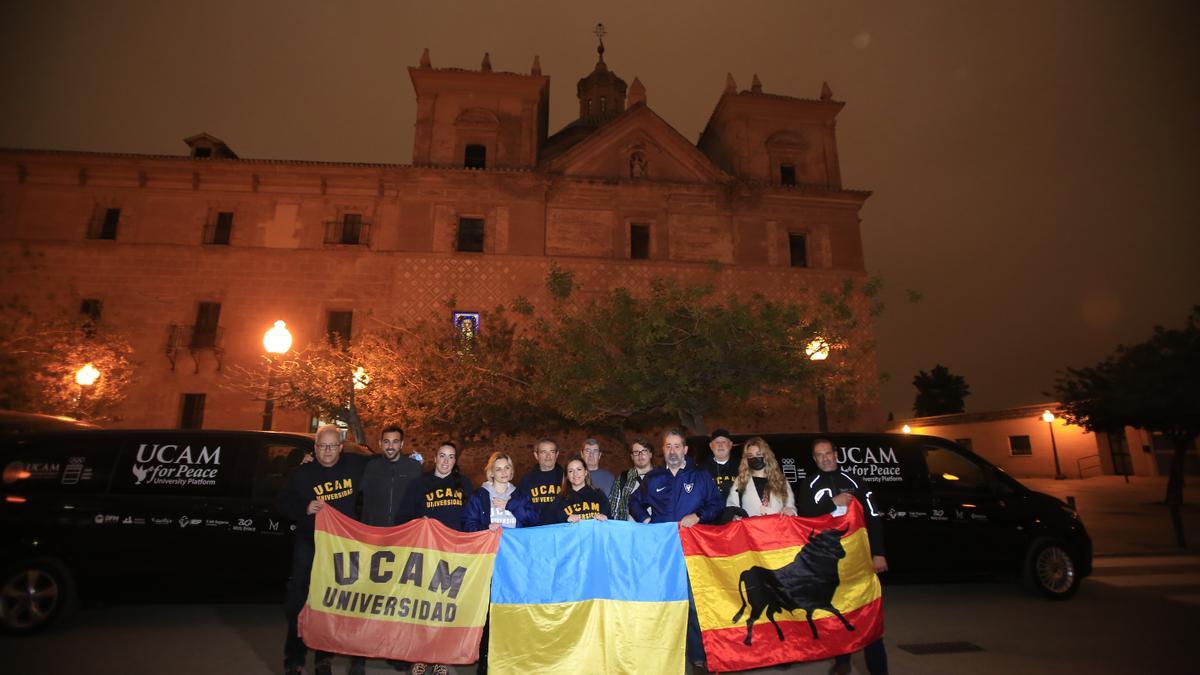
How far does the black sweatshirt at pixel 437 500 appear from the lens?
5.21 metres

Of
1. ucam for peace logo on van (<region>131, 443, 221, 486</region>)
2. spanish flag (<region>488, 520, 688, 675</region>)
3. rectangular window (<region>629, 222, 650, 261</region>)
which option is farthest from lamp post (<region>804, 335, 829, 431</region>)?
rectangular window (<region>629, 222, 650, 261</region>)

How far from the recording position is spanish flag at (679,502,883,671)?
4.56 metres

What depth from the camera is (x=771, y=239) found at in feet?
79.7

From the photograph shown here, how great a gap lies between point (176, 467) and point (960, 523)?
9.92 m

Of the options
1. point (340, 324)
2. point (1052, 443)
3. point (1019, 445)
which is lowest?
point (1019, 445)

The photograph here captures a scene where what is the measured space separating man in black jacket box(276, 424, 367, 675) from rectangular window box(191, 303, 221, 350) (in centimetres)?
1995

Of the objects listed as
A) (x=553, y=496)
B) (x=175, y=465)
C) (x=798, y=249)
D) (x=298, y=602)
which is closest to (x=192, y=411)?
(x=175, y=465)

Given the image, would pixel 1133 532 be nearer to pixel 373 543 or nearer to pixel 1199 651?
pixel 1199 651

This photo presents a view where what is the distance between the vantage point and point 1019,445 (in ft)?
103

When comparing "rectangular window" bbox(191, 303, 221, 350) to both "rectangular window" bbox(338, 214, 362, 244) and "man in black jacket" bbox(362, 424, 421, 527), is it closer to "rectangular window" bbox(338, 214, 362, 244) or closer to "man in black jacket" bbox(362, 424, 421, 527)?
"rectangular window" bbox(338, 214, 362, 244)

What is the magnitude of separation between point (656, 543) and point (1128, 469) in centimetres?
3519

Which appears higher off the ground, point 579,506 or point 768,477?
point 768,477

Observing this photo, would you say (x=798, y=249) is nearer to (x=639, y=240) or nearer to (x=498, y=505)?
(x=639, y=240)

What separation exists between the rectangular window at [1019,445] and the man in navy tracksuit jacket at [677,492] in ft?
115
